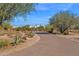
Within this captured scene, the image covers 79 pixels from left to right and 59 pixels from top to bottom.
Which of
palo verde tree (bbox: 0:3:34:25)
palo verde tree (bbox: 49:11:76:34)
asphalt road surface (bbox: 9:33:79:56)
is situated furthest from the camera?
palo verde tree (bbox: 49:11:76:34)

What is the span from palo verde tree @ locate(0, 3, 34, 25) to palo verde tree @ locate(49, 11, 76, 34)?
102ft

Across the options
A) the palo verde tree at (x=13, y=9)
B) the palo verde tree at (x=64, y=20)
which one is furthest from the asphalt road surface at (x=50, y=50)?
the palo verde tree at (x=64, y=20)

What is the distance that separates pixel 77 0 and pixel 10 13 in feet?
22.8

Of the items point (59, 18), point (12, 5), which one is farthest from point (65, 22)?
point (12, 5)

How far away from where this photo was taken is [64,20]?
5347 centimetres

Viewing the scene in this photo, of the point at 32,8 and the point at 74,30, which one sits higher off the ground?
the point at 32,8

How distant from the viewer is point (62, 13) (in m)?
53.0

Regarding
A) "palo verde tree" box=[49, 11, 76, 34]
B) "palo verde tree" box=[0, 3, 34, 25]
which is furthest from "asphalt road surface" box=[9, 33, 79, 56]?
"palo verde tree" box=[49, 11, 76, 34]

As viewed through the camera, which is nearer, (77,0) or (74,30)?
(77,0)

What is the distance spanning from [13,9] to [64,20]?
3433 centimetres

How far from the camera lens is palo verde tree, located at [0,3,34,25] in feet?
60.2

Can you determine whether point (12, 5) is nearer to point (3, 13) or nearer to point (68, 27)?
point (3, 13)

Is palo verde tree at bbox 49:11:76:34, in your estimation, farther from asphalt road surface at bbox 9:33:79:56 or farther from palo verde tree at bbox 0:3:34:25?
asphalt road surface at bbox 9:33:79:56

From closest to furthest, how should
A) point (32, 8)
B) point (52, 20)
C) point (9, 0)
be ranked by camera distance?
point (9, 0), point (32, 8), point (52, 20)
